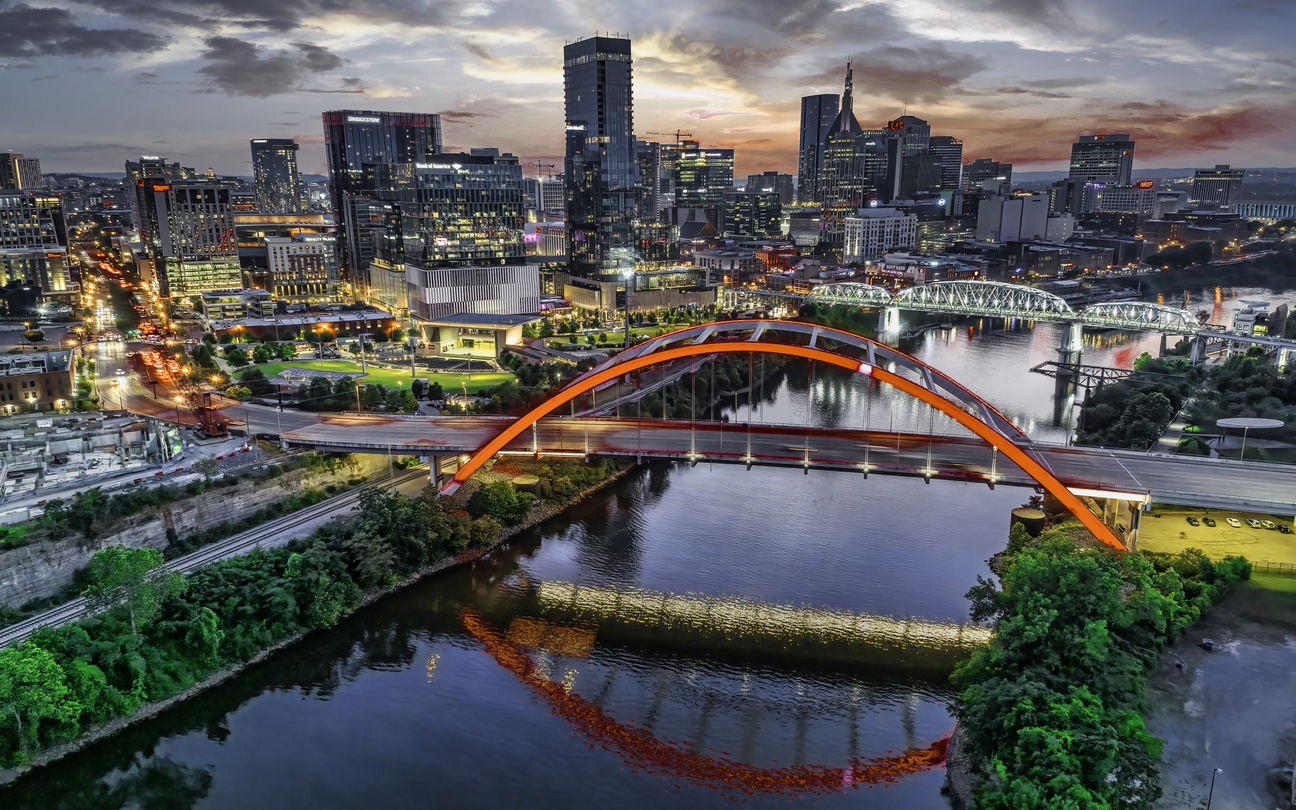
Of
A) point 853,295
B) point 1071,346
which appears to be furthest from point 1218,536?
point 853,295

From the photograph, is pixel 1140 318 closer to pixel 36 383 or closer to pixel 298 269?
pixel 36 383

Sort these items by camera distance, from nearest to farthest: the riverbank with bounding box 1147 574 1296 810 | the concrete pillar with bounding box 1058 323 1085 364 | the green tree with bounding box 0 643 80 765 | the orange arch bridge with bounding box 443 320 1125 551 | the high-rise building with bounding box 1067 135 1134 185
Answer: the riverbank with bounding box 1147 574 1296 810 < the green tree with bounding box 0 643 80 765 < the orange arch bridge with bounding box 443 320 1125 551 < the concrete pillar with bounding box 1058 323 1085 364 < the high-rise building with bounding box 1067 135 1134 185

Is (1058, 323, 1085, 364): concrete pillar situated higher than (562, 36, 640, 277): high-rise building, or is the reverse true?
(562, 36, 640, 277): high-rise building

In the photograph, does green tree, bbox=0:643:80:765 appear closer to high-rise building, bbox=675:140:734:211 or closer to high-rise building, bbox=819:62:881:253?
high-rise building, bbox=819:62:881:253

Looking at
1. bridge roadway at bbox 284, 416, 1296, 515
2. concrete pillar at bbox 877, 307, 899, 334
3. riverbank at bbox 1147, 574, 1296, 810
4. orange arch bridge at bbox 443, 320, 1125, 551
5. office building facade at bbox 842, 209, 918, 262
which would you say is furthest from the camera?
office building facade at bbox 842, 209, 918, 262

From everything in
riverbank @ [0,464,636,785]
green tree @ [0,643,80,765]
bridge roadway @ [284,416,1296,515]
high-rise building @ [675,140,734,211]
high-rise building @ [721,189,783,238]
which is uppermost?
high-rise building @ [675,140,734,211]

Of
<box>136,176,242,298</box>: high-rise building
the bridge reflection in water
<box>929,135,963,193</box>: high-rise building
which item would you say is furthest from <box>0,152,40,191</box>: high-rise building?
<box>929,135,963,193</box>: high-rise building

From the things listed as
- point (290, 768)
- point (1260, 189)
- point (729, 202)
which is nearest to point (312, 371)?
point (290, 768)
